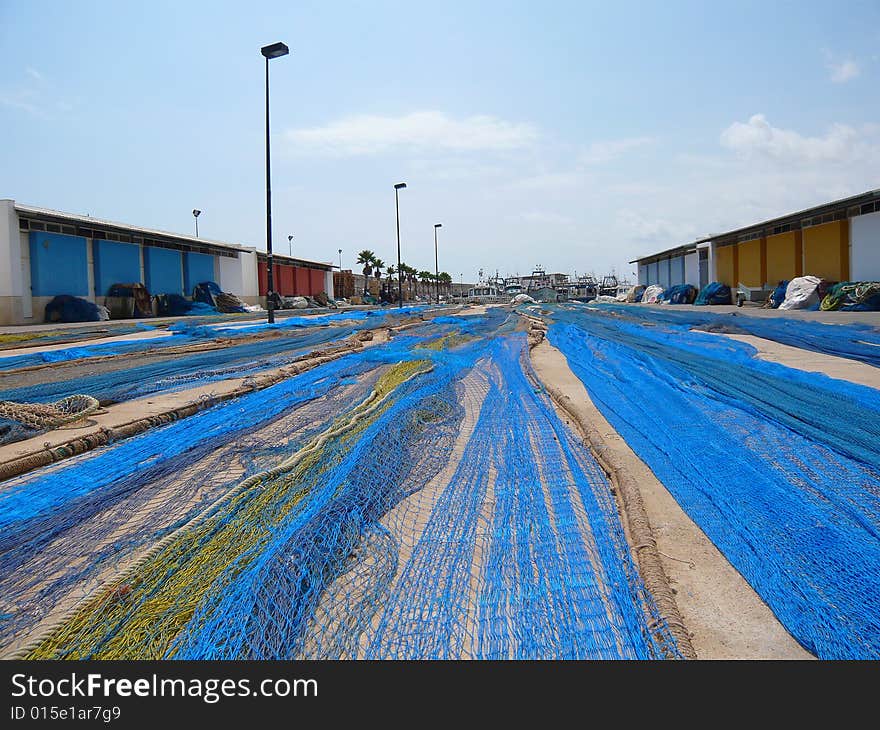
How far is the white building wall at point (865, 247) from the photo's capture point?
22781 millimetres

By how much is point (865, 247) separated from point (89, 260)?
98.8 feet

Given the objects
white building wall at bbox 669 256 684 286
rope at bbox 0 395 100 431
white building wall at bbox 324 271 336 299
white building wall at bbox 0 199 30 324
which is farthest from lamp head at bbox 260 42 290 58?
white building wall at bbox 324 271 336 299

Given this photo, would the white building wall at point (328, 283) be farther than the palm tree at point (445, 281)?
No

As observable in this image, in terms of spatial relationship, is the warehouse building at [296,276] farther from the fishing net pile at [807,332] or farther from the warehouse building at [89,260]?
Answer: the fishing net pile at [807,332]

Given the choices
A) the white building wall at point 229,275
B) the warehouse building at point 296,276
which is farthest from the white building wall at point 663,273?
the white building wall at point 229,275

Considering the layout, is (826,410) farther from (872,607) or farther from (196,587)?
(196,587)

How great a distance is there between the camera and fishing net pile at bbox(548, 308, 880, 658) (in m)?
2.52

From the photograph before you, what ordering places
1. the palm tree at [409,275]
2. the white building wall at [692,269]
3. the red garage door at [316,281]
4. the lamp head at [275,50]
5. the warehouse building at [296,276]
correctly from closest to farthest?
the lamp head at [275,50], the white building wall at [692,269], the warehouse building at [296,276], the red garage door at [316,281], the palm tree at [409,275]

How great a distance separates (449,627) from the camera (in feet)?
7.75

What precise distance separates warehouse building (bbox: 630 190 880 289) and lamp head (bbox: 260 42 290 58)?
20.2 m

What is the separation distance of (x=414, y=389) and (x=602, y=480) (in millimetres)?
3035

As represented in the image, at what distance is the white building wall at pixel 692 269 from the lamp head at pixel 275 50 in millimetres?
28523

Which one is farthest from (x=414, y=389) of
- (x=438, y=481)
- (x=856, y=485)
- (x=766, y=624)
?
(x=766, y=624)

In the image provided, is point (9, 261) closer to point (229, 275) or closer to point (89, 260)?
point (89, 260)
